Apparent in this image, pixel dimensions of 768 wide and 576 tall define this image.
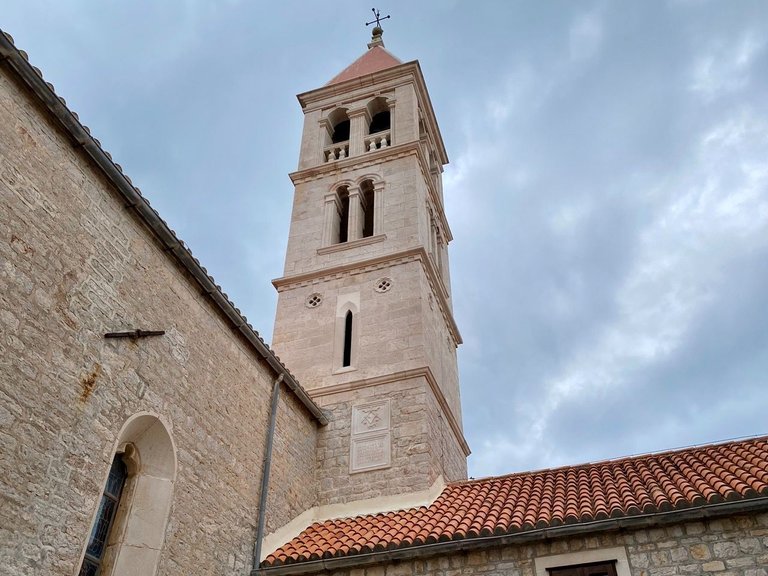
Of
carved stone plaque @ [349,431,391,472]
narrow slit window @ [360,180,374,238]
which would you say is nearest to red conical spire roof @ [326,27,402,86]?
narrow slit window @ [360,180,374,238]

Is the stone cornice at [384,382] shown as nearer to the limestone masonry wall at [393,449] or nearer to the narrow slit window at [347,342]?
the limestone masonry wall at [393,449]

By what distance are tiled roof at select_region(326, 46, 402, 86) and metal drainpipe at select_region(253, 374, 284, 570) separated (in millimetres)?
13008

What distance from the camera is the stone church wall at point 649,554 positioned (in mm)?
7910

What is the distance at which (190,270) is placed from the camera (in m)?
9.56

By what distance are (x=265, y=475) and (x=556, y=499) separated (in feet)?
14.5

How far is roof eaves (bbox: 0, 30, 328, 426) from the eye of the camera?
7.05 metres

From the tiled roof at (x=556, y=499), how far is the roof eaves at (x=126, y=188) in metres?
2.92

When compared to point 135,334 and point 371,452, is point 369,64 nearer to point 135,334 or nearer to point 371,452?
point 371,452

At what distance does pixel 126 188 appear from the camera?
8430 millimetres

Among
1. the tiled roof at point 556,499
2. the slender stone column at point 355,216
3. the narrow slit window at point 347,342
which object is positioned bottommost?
the tiled roof at point 556,499

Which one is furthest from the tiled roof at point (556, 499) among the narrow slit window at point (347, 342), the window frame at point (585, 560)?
the narrow slit window at point (347, 342)

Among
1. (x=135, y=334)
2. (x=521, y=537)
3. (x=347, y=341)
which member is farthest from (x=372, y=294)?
(x=135, y=334)

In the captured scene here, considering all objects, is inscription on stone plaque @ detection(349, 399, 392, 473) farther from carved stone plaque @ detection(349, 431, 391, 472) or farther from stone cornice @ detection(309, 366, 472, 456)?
stone cornice @ detection(309, 366, 472, 456)

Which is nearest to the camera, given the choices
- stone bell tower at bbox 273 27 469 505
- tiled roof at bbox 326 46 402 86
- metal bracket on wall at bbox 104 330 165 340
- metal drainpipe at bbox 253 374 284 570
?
metal bracket on wall at bbox 104 330 165 340
